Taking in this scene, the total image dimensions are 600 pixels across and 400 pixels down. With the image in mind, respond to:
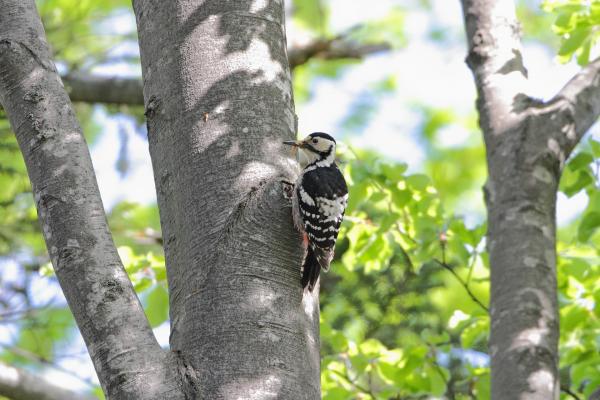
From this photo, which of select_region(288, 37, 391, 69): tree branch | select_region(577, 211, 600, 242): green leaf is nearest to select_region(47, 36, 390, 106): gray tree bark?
select_region(288, 37, 391, 69): tree branch

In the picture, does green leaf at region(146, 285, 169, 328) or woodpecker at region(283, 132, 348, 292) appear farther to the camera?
green leaf at region(146, 285, 169, 328)

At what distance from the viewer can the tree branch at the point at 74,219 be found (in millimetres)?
2574

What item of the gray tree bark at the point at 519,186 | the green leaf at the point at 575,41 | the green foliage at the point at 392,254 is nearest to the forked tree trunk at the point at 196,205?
the gray tree bark at the point at 519,186

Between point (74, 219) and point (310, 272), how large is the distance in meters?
0.93

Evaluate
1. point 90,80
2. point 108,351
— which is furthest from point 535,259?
point 90,80

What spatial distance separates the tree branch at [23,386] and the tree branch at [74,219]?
7.23 ft

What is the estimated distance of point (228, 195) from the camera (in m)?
3.08

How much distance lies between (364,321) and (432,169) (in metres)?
4.42

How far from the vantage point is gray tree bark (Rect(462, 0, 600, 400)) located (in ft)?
12.4

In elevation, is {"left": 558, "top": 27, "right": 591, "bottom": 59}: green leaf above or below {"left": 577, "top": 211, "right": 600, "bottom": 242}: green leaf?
above

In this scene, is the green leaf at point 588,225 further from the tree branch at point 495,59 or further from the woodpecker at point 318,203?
the woodpecker at point 318,203

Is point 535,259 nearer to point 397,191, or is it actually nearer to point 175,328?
point 397,191

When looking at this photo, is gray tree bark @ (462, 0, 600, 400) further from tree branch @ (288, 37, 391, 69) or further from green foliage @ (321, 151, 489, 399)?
tree branch @ (288, 37, 391, 69)

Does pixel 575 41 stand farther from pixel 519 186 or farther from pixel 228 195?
pixel 228 195
